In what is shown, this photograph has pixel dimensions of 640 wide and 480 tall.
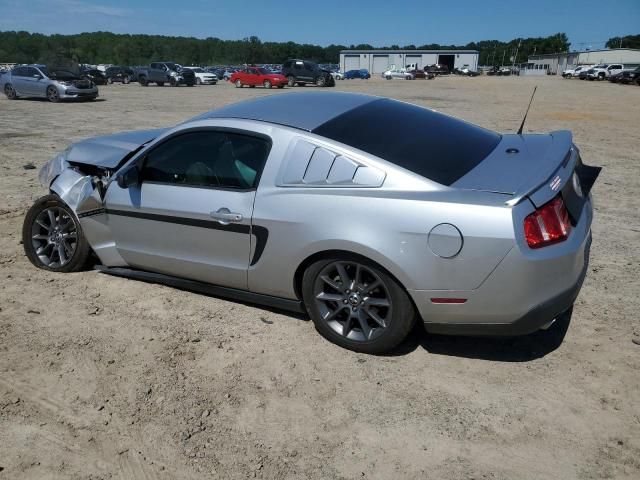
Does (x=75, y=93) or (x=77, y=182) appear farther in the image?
(x=75, y=93)

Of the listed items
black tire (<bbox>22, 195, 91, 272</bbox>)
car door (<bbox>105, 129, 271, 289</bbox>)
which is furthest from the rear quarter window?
black tire (<bbox>22, 195, 91, 272</bbox>)

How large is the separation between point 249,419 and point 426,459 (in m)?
0.97

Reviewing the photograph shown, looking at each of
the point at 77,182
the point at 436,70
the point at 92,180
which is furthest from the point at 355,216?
the point at 436,70

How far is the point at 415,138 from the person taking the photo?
3.63 metres

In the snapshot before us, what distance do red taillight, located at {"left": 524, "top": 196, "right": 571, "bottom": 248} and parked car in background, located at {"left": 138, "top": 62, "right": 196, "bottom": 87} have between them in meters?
39.2

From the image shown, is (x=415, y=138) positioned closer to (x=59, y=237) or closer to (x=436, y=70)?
(x=59, y=237)

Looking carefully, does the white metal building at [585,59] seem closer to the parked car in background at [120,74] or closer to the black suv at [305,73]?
the black suv at [305,73]

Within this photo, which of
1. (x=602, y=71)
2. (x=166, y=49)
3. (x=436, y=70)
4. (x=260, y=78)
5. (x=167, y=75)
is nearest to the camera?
(x=260, y=78)

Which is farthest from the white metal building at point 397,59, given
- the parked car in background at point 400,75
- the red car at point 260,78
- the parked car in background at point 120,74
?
the red car at point 260,78

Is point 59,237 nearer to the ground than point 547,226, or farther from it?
nearer to the ground

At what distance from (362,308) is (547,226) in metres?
1.19

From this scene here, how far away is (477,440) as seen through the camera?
8.99ft

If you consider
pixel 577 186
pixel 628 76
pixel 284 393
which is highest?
pixel 577 186

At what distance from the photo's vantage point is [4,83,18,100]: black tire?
78.0 ft
